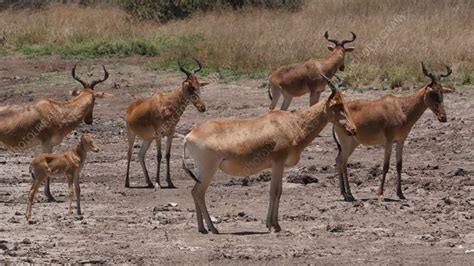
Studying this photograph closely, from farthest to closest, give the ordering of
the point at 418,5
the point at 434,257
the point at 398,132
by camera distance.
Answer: the point at 418,5 → the point at 398,132 → the point at 434,257

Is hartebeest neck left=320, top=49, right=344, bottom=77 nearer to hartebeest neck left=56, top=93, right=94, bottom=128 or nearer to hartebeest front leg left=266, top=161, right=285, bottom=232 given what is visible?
hartebeest neck left=56, top=93, right=94, bottom=128

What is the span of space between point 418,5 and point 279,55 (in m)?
9.34

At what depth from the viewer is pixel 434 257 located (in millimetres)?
11141

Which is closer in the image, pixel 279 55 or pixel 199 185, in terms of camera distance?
pixel 199 185

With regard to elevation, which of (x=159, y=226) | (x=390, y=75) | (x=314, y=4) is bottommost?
(x=314, y=4)

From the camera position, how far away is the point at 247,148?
41.0 feet

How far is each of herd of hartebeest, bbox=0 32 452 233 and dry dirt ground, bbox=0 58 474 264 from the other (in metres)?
0.46

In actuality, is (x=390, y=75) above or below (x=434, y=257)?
below

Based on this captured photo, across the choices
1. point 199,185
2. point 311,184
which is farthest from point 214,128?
point 311,184

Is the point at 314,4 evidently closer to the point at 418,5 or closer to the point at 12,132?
the point at 418,5

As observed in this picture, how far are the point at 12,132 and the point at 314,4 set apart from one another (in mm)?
23621

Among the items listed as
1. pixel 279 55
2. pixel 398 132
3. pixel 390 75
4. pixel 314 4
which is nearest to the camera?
pixel 398 132

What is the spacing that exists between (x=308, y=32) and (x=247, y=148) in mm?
17922

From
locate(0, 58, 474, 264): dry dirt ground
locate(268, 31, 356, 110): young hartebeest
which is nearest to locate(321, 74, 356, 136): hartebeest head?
locate(0, 58, 474, 264): dry dirt ground
